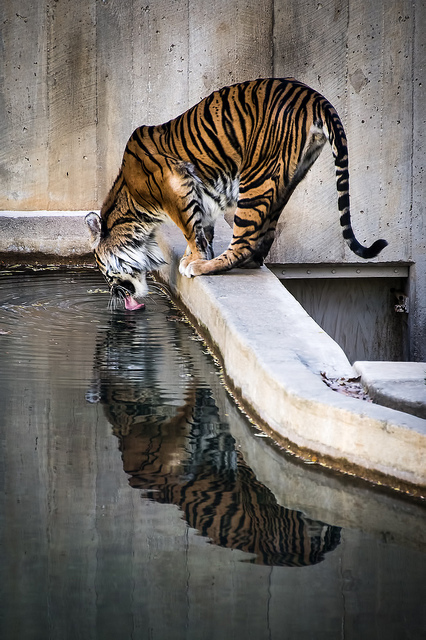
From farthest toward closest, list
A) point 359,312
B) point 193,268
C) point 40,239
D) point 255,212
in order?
point 359,312
point 40,239
point 255,212
point 193,268

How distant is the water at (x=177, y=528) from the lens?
74.0 inches

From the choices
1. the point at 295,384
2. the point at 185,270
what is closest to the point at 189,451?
the point at 295,384

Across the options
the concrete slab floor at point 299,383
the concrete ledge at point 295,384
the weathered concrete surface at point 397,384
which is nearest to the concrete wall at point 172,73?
the concrete slab floor at point 299,383

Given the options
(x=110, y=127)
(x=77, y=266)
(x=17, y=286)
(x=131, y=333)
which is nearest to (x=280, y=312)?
(x=131, y=333)

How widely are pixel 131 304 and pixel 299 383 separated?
2167mm

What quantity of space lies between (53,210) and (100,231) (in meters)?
2.03

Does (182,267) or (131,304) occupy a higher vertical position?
(182,267)

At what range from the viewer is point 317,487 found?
2.53 metres

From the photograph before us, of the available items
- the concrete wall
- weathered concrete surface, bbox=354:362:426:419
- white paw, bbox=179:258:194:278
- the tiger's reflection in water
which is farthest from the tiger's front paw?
the concrete wall

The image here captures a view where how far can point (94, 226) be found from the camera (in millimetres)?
5102

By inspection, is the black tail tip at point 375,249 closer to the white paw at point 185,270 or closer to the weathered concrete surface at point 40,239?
the white paw at point 185,270

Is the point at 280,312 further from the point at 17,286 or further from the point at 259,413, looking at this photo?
the point at 17,286

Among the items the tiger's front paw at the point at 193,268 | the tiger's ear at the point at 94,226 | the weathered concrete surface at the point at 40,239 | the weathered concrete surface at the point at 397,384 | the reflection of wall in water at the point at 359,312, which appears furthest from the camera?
the reflection of wall in water at the point at 359,312

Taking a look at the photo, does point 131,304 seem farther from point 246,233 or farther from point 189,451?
point 189,451
